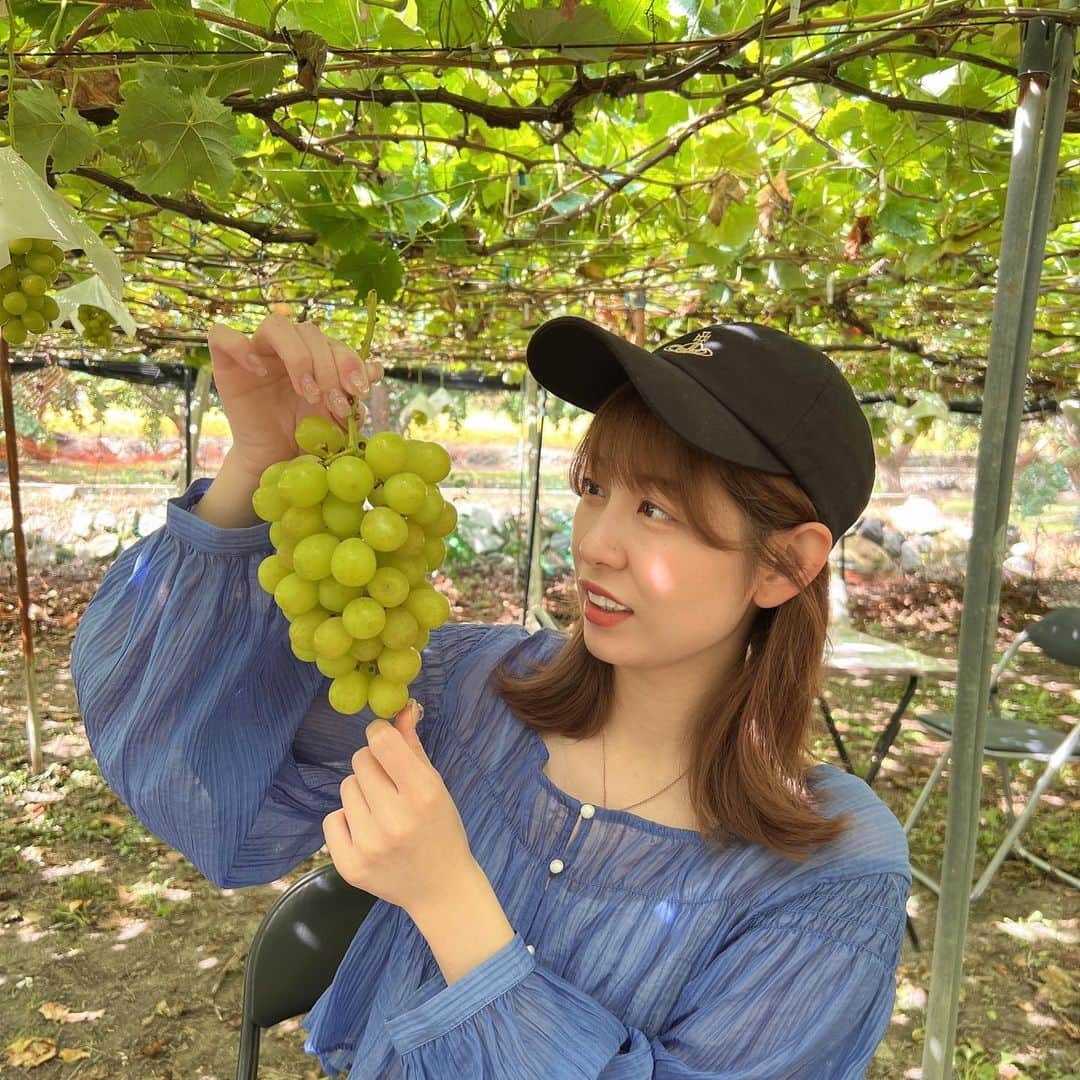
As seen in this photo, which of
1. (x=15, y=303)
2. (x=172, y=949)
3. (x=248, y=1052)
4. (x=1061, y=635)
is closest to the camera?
(x=248, y=1052)

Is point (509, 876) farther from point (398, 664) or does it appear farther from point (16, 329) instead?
point (16, 329)

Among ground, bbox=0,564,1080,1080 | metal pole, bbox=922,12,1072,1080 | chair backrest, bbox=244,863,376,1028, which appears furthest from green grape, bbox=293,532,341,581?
ground, bbox=0,564,1080,1080

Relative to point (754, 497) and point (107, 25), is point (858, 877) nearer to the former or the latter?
point (754, 497)

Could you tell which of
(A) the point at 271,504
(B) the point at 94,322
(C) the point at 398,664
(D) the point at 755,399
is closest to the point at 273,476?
(A) the point at 271,504

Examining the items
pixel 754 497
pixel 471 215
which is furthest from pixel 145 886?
pixel 754 497

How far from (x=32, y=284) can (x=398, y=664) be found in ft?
4.47

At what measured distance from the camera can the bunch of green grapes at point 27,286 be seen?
5.72 ft

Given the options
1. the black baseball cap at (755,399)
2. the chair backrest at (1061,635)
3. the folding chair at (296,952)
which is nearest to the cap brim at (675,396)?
the black baseball cap at (755,399)

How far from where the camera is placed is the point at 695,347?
3.88ft

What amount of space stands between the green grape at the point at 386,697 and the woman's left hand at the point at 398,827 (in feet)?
0.05

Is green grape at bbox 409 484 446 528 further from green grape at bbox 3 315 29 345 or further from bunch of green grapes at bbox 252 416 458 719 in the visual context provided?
green grape at bbox 3 315 29 345

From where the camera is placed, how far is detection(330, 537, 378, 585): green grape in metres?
0.87

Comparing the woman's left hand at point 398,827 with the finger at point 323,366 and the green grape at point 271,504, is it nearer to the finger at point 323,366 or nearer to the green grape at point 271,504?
the green grape at point 271,504

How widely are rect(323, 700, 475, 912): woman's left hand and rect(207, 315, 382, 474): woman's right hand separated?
34 cm
